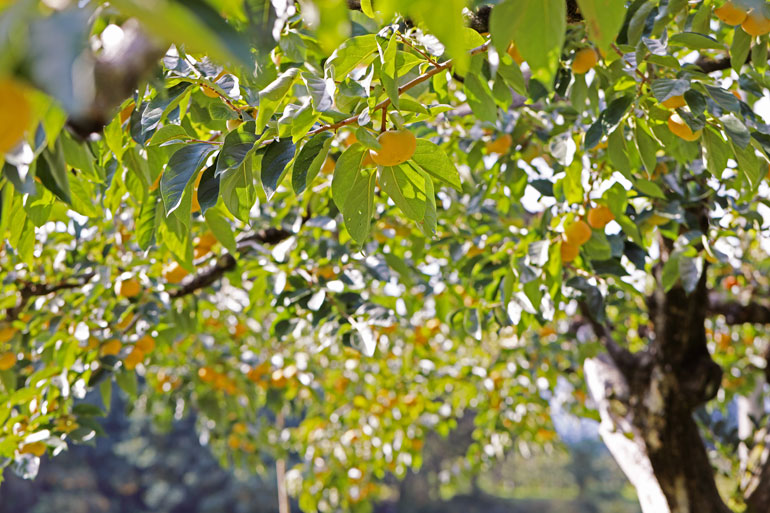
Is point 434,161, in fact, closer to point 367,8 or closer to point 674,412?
point 367,8

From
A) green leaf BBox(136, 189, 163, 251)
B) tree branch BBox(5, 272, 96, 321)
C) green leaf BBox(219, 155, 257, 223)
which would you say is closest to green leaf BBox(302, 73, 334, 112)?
green leaf BBox(219, 155, 257, 223)

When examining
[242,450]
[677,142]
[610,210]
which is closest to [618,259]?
[610,210]

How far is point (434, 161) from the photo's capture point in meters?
0.77

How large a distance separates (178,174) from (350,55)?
24 centimetres

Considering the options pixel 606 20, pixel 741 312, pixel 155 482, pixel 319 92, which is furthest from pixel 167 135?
pixel 155 482

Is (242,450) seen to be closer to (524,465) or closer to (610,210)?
(610,210)

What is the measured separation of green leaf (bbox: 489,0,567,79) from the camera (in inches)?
16.6

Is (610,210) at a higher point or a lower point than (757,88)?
lower

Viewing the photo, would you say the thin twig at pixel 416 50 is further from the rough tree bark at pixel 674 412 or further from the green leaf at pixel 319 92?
the rough tree bark at pixel 674 412

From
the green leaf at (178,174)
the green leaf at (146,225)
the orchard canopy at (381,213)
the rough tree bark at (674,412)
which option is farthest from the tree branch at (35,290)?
the rough tree bark at (674,412)

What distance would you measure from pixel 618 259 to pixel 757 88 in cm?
41

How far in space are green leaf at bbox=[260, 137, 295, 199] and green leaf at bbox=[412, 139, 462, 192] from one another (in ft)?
0.48

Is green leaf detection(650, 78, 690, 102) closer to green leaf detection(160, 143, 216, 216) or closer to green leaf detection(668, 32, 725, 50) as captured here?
green leaf detection(668, 32, 725, 50)

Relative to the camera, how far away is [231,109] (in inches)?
34.7
